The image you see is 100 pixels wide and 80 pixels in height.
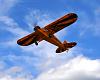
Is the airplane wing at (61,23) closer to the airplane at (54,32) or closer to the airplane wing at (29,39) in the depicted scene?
the airplane at (54,32)

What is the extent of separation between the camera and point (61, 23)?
176m

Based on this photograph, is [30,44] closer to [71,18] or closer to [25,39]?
[25,39]

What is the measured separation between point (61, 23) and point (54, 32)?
3.14 m

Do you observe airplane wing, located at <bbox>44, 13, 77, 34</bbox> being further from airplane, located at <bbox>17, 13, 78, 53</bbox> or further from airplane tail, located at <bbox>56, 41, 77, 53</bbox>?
airplane tail, located at <bbox>56, 41, 77, 53</bbox>

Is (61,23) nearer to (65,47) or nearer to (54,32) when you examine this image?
(54,32)

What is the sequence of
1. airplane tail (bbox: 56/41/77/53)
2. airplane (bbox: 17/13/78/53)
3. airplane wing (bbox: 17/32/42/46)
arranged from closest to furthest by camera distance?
airplane (bbox: 17/13/78/53), airplane tail (bbox: 56/41/77/53), airplane wing (bbox: 17/32/42/46)

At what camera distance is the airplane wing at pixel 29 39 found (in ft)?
585

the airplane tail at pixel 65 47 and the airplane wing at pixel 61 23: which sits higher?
the airplane wing at pixel 61 23

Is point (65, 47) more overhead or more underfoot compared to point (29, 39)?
more underfoot

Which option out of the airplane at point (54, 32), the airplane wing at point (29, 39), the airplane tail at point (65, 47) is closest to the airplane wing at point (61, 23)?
the airplane at point (54, 32)

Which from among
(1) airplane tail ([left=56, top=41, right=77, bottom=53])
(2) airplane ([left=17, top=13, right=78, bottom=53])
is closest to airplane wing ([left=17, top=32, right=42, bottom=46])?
(2) airplane ([left=17, top=13, right=78, bottom=53])

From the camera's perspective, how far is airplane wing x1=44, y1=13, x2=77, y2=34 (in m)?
175

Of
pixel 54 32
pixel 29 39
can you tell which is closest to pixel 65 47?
pixel 54 32

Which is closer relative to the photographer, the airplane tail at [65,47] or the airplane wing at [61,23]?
the airplane wing at [61,23]
